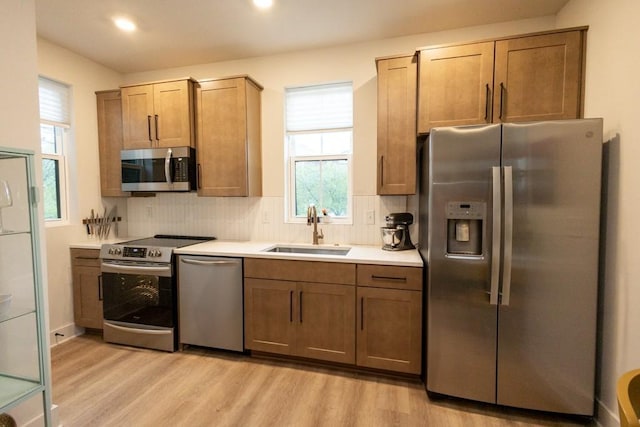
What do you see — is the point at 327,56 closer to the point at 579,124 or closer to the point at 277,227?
the point at 277,227

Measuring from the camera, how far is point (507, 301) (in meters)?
1.85

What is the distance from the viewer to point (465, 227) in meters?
1.96

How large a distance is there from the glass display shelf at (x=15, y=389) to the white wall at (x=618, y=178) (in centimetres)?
308

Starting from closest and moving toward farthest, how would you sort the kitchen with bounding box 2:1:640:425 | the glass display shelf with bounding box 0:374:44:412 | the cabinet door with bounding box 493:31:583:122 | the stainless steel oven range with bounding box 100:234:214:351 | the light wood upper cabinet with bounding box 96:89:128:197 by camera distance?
the glass display shelf with bounding box 0:374:44:412
the kitchen with bounding box 2:1:640:425
the cabinet door with bounding box 493:31:583:122
the stainless steel oven range with bounding box 100:234:214:351
the light wood upper cabinet with bounding box 96:89:128:197

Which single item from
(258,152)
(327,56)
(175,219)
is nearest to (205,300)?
(175,219)

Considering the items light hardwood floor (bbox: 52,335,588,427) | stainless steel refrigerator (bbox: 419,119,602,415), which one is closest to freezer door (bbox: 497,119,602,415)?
stainless steel refrigerator (bbox: 419,119,602,415)

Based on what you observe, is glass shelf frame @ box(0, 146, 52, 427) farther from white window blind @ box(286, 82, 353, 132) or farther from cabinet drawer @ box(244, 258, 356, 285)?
white window blind @ box(286, 82, 353, 132)

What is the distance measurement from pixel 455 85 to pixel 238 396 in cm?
265

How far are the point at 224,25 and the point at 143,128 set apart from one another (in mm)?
1279

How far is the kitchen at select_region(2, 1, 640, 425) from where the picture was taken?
1.70m

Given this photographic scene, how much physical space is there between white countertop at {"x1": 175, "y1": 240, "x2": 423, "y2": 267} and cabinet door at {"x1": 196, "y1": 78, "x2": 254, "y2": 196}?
0.50 meters

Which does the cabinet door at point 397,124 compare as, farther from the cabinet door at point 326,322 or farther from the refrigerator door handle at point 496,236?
the cabinet door at point 326,322

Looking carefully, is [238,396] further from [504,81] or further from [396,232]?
[504,81]

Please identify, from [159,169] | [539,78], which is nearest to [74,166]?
[159,169]
